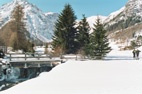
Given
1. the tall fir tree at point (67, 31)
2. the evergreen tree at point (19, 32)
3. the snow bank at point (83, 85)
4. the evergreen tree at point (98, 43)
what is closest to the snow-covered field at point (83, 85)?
the snow bank at point (83, 85)

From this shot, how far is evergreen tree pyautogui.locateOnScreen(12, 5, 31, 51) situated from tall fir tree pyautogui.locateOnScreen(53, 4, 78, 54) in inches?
336

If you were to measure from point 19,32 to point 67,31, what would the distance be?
12.3 m

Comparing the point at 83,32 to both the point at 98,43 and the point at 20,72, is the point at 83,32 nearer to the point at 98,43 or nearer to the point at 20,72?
the point at 98,43

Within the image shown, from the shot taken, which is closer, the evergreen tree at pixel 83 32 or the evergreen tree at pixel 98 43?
the evergreen tree at pixel 98 43

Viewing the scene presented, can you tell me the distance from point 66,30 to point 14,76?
21242 millimetres

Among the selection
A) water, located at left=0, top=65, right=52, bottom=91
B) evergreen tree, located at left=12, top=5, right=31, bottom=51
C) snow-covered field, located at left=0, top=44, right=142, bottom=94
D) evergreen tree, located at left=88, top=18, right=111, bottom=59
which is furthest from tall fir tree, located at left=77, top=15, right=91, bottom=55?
snow-covered field, located at left=0, top=44, right=142, bottom=94

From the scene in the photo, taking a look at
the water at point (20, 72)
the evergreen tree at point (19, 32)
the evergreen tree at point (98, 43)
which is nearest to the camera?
the water at point (20, 72)

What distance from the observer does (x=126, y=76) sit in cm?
2280

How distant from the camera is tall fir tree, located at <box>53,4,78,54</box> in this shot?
56.7 metres

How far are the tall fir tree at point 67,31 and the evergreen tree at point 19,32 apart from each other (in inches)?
336

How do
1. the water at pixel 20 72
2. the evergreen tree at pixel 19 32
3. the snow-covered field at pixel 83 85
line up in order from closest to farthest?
the snow-covered field at pixel 83 85
the water at pixel 20 72
the evergreen tree at pixel 19 32

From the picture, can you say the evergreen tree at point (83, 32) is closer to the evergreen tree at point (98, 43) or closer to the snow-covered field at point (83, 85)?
the evergreen tree at point (98, 43)

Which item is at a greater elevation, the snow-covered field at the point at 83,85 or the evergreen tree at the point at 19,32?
the evergreen tree at the point at 19,32

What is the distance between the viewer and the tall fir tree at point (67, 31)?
56656 millimetres
